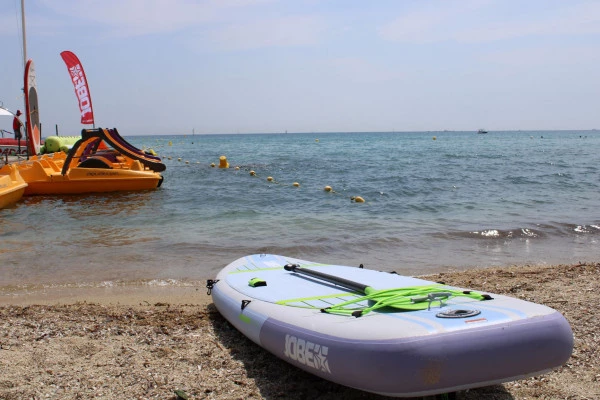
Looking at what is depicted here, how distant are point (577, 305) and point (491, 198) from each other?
9.17 metres

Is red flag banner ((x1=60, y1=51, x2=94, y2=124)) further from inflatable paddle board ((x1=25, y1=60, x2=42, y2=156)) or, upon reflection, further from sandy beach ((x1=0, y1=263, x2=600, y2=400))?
sandy beach ((x1=0, y1=263, x2=600, y2=400))

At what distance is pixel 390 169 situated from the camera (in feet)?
75.4

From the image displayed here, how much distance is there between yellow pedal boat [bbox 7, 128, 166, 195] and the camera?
1372 cm

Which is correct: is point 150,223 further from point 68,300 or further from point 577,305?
point 577,305

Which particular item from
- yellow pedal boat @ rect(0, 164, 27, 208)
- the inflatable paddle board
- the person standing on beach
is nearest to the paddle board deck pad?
yellow pedal boat @ rect(0, 164, 27, 208)

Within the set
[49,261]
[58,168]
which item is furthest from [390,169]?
[49,261]

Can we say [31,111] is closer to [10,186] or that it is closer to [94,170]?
[94,170]

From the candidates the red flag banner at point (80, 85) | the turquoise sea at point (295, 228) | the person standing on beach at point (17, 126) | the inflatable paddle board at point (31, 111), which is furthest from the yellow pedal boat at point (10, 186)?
the person standing on beach at point (17, 126)

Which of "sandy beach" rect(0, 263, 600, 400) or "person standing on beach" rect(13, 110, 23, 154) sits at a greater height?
"person standing on beach" rect(13, 110, 23, 154)

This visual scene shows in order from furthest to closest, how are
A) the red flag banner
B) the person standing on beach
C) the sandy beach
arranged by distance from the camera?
the person standing on beach
the red flag banner
the sandy beach

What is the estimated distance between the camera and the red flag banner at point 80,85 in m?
19.2

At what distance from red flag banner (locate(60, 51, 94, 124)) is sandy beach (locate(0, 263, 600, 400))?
1482 centimetres

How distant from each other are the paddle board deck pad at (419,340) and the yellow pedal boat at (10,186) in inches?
398

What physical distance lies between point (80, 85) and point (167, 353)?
1786 centimetres
